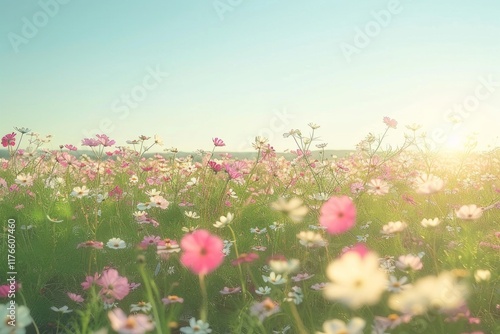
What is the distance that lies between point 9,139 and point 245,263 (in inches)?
118

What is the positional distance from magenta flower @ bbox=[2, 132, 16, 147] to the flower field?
0.8 inches

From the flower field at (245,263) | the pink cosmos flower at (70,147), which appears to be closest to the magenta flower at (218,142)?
the flower field at (245,263)

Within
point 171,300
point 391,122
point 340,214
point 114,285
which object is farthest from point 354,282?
point 391,122

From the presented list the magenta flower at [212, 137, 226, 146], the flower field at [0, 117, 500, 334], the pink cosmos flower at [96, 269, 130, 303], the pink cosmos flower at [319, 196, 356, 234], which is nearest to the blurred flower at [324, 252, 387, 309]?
the flower field at [0, 117, 500, 334]

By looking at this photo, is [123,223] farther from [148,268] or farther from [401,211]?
[401,211]

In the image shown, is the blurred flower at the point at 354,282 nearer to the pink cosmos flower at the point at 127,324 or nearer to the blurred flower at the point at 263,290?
the pink cosmos flower at the point at 127,324

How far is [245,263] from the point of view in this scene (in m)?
2.51

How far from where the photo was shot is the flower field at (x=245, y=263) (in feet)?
4.34

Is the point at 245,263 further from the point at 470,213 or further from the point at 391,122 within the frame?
the point at 391,122

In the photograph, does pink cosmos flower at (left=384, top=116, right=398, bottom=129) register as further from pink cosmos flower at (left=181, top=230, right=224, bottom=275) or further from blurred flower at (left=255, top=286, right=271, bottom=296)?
pink cosmos flower at (left=181, top=230, right=224, bottom=275)

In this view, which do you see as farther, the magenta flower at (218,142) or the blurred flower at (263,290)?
the magenta flower at (218,142)

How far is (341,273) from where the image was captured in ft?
3.67

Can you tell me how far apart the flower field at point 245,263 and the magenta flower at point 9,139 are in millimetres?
21

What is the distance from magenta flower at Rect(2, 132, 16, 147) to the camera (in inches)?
167
